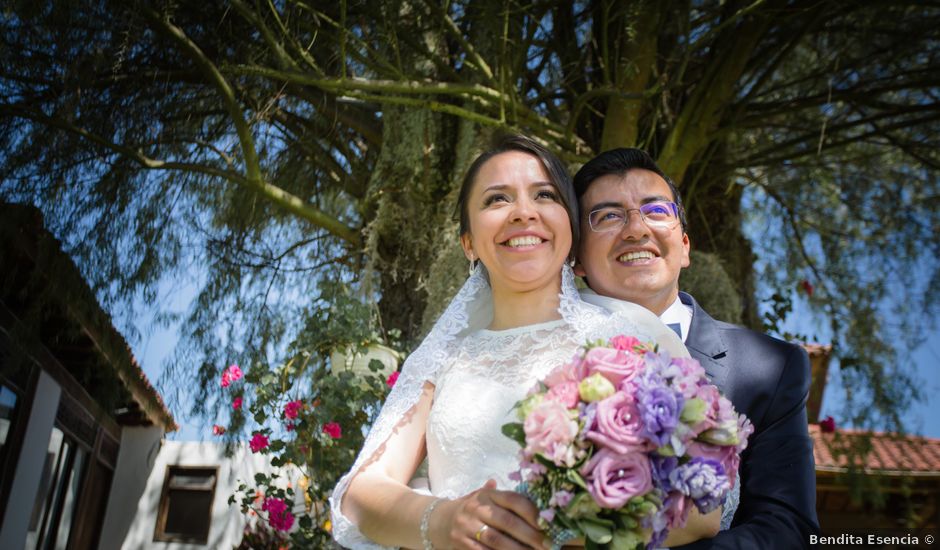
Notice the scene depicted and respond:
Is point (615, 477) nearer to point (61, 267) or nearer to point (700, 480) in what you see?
point (700, 480)

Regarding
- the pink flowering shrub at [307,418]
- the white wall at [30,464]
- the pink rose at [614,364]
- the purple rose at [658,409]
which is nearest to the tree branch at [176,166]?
the pink flowering shrub at [307,418]

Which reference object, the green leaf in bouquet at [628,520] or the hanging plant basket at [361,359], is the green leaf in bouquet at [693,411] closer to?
the green leaf in bouquet at [628,520]

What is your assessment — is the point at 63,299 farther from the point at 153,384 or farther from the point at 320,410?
the point at 320,410

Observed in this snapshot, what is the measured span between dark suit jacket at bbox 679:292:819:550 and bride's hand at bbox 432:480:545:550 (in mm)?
371

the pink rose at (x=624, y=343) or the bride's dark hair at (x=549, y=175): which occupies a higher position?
the bride's dark hair at (x=549, y=175)

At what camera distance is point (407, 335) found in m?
4.38

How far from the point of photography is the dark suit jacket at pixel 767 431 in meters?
1.54

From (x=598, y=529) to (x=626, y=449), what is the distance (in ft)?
0.40

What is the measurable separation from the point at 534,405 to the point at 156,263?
3.25 meters

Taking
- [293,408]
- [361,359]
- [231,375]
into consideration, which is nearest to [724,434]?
[361,359]

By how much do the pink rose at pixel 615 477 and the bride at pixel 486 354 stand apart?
37 cm

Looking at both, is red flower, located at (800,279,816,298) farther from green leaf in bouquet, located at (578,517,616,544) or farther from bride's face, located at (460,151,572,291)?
green leaf in bouquet, located at (578,517,616,544)

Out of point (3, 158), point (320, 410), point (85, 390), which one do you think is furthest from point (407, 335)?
point (85, 390)

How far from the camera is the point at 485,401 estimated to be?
1670 mm
